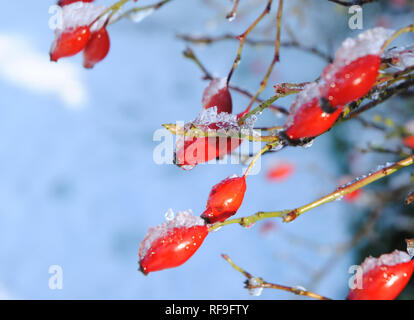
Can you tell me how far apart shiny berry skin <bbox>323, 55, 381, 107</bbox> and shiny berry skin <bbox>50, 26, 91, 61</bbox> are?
346mm

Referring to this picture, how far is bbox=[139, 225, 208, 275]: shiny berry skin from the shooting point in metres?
0.39

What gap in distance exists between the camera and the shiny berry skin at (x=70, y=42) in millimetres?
508

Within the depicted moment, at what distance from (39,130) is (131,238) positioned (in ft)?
3.37

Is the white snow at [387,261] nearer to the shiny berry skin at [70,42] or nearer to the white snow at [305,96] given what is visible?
the white snow at [305,96]

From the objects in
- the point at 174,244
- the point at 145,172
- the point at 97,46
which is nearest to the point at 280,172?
the point at 145,172

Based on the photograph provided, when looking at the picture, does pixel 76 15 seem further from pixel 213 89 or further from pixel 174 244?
pixel 174 244

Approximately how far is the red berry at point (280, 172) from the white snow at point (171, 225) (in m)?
1.97

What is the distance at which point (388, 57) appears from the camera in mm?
356

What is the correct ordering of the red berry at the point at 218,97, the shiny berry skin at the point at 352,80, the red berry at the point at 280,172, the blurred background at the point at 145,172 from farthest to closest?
the red berry at the point at 280,172
the blurred background at the point at 145,172
the red berry at the point at 218,97
the shiny berry skin at the point at 352,80

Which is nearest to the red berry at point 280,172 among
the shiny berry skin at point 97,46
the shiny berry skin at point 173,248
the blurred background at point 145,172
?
the blurred background at point 145,172

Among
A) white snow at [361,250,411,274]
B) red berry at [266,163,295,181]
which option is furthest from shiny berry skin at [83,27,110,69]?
red berry at [266,163,295,181]

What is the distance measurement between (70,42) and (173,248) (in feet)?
1.03

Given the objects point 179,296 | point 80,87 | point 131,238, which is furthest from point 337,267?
point 80,87
